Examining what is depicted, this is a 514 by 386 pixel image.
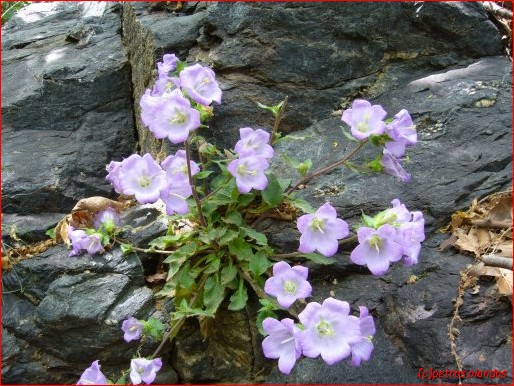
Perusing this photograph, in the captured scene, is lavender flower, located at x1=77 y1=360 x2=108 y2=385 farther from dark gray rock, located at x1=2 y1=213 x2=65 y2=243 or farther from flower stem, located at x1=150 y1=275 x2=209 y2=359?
dark gray rock, located at x1=2 y1=213 x2=65 y2=243

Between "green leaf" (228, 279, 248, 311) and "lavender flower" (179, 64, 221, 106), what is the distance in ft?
3.20

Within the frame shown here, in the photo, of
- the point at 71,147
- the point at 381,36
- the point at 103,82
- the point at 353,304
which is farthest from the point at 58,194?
the point at 381,36

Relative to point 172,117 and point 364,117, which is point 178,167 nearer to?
point 172,117

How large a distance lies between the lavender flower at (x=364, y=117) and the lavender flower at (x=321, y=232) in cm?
44

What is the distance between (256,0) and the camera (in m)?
3.73

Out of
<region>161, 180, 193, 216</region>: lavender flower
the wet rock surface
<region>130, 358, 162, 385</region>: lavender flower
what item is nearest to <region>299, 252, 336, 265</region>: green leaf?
the wet rock surface

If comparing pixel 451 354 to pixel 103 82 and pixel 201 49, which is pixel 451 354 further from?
pixel 103 82

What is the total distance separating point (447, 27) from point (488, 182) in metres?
1.37

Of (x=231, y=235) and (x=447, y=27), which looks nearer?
(x=231, y=235)

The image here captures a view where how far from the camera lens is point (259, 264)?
2.77m

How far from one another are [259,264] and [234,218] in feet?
0.97

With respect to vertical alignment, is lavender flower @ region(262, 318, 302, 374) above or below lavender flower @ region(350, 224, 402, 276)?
below

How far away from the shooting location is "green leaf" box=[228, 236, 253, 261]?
111 inches

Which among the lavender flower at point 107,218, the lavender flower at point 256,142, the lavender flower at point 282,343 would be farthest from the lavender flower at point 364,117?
the lavender flower at point 107,218
